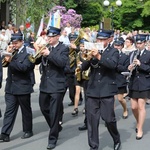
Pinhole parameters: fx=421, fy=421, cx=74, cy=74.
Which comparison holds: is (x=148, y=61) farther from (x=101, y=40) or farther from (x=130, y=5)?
(x=130, y=5)

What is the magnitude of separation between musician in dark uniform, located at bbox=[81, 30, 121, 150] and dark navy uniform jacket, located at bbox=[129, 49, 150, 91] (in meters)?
1.05

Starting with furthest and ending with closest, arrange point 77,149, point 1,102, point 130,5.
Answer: point 130,5 < point 1,102 < point 77,149

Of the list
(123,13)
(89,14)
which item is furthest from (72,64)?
(123,13)

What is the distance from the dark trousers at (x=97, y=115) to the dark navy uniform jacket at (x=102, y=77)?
0.11 m

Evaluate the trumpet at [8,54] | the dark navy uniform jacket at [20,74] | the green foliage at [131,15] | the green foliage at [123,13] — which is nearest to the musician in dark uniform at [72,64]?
the dark navy uniform jacket at [20,74]

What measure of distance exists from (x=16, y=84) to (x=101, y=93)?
1591 mm

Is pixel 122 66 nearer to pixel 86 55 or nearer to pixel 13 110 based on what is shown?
pixel 13 110

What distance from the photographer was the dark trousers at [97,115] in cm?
621

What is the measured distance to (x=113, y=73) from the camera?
6.36 metres

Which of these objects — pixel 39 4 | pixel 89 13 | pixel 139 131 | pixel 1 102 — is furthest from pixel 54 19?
pixel 89 13

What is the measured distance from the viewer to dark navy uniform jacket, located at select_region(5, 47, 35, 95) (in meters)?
6.81

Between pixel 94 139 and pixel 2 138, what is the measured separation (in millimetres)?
1681

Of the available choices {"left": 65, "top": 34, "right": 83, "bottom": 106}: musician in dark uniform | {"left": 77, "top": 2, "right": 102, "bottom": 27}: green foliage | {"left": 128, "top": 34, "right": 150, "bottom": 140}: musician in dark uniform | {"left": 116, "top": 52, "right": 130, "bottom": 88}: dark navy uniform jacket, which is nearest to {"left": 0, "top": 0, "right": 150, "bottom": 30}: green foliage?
{"left": 77, "top": 2, "right": 102, "bottom": 27}: green foliage

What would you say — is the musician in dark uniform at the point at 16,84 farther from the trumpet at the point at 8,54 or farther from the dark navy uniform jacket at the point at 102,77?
the dark navy uniform jacket at the point at 102,77
